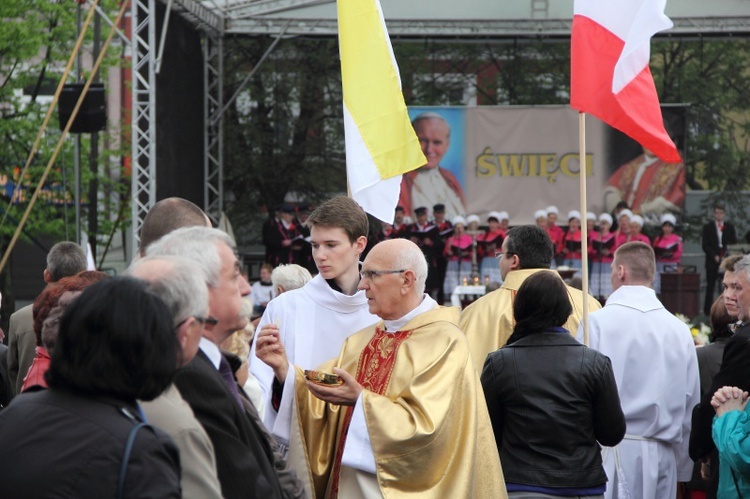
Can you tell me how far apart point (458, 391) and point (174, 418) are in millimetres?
1855

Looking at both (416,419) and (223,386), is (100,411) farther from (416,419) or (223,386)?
(416,419)

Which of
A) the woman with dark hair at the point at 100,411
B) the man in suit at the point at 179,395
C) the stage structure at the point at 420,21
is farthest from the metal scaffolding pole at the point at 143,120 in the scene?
the woman with dark hair at the point at 100,411

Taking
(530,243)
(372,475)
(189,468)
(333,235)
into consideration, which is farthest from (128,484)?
(530,243)

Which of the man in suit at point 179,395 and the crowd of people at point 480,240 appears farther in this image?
the crowd of people at point 480,240

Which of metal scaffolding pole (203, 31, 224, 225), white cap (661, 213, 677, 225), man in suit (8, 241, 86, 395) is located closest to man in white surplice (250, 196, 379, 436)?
man in suit (8, 241, 86, 395)

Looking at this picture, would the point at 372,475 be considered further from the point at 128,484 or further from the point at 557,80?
the point at 557,80

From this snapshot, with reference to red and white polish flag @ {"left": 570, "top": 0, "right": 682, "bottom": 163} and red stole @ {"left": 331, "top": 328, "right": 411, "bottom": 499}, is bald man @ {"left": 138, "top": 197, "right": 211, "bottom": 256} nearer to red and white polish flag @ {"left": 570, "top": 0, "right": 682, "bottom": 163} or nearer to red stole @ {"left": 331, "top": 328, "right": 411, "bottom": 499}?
red stole @ {"left": 331, "top": 328, "right": 411, "bottom": 499}

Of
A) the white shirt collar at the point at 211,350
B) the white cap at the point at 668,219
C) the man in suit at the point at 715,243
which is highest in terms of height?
the white shirt collar at the point at 211,350

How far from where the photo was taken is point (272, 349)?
4.11 m

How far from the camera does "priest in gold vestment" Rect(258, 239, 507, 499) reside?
403 cm

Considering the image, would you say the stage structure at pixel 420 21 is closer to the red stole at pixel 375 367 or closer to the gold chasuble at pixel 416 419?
the red stole at pixel 375 367

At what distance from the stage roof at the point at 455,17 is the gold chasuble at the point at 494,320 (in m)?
12.7

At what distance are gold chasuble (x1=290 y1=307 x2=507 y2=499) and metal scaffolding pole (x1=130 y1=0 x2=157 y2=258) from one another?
32.8 feet

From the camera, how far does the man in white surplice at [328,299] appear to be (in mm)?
4898
